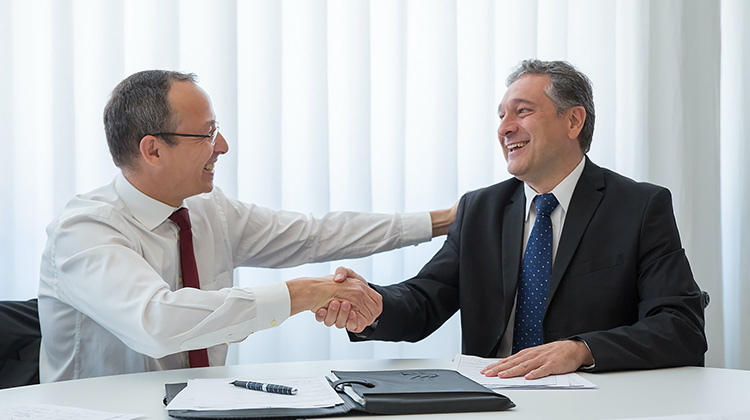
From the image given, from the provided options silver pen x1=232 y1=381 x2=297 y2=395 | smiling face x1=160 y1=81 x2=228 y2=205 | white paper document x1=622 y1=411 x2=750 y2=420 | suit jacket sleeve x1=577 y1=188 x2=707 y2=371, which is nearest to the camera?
white paper document x1=622 y1=411 x2=750 y2=420

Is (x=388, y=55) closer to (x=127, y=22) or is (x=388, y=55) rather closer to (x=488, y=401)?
(x=127, y=22)

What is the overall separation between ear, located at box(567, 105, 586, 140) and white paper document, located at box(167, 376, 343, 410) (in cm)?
115

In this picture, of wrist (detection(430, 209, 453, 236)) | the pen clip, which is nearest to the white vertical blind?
wrist (detection(430, 209, 453, 236))

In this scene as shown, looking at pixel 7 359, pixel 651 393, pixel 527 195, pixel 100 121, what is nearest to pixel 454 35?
pixel 527 195

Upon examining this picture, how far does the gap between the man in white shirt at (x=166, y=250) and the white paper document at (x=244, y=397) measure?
A: 262 millimetres

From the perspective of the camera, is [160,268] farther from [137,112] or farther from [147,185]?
[137,112]

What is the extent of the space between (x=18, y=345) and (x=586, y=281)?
152 centimetres

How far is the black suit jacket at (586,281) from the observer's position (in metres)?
1.75

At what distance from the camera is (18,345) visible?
6.15 ft

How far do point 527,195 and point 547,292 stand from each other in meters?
0.35

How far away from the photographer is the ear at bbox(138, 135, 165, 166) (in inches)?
79.3

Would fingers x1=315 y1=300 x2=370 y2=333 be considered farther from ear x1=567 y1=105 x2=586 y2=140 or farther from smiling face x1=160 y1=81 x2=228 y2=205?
ear x1=567 y1=105 x2=586 y2=140

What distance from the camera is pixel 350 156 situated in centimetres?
260

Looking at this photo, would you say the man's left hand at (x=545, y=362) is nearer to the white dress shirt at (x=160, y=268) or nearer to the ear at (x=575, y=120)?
the white dress shirt at (x=160, y=268)
